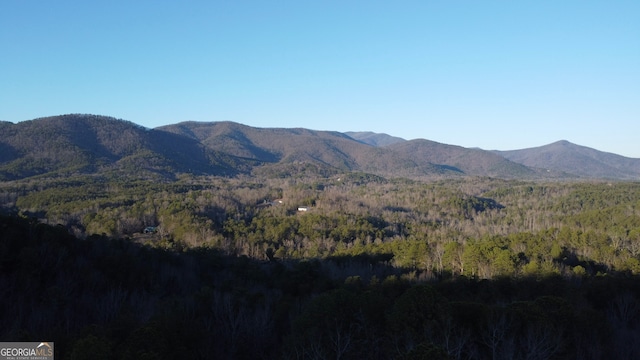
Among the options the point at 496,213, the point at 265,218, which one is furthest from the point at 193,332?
the point at 496,213

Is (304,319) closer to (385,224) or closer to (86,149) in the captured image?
(385,224)

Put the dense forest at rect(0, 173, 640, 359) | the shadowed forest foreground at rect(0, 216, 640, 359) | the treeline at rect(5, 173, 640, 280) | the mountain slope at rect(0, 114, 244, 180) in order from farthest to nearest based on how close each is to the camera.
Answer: the mountain slope at rect(0, 114, 244, 180) < the treeline at rect(5, 173, 640, 280) < the dense forest at rect(0, 173, 640, 359) < the shadowed forest foreground at rect(0, 216, 640, 359)

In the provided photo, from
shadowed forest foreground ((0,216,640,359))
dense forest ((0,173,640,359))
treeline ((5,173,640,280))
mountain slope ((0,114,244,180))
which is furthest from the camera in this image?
mountain slope ((0,114,244,180))

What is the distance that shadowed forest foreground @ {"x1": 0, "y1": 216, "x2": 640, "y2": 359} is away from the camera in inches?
440

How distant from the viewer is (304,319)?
45.0 ft

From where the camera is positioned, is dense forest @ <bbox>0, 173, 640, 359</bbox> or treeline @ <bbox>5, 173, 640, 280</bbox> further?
treeline @ <bbox>5, 173, 640, 280</bbox>

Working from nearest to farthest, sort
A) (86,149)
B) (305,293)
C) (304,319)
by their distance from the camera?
(304,319)
(305,293)
(86,149)

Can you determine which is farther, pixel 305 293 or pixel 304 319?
pixel 305 293

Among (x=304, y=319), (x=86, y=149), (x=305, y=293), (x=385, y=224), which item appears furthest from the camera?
(x=86, y=149)

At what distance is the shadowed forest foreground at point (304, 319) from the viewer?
11164 mm

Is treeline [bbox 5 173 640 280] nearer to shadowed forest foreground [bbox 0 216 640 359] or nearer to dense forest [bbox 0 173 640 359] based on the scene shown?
dense forest [bbox 0 173 640 359]

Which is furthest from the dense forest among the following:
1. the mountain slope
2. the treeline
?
the mountain slope

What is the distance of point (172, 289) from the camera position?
25.7 m

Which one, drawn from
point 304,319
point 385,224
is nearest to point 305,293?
point 304,319
